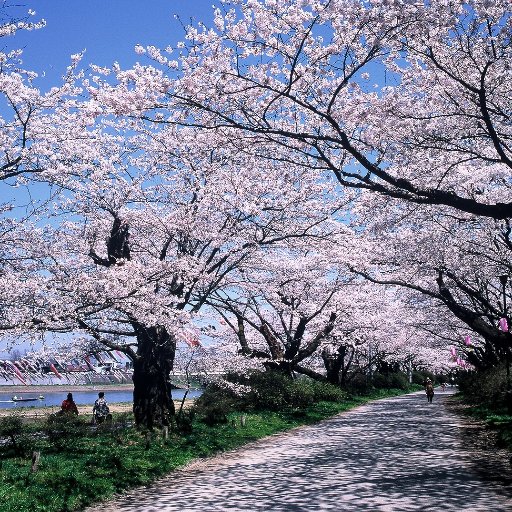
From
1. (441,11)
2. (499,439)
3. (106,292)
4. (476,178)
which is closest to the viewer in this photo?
(441,11)

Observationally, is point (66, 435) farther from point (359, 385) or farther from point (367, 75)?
point (359, 385)

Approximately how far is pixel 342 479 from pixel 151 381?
788cm

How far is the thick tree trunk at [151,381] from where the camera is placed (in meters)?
16.1

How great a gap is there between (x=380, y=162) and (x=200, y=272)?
277 inches

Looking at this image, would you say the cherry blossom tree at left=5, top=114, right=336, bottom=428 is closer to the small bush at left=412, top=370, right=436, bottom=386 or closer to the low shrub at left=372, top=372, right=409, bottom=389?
the low shrub at left=372, top=372, right=409, bottom=389

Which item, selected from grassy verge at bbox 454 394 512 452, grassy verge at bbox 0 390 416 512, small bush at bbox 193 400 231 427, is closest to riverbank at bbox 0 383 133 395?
small bush at bbox 193 400 231 427

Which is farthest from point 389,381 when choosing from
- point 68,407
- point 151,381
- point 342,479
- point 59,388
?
point 59,388

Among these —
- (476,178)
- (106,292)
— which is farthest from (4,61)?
(476,178)

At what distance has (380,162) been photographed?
11.1 meters

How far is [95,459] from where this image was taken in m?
11.5

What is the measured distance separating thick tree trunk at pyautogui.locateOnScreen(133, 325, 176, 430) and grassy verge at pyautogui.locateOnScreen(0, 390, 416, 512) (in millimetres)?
703

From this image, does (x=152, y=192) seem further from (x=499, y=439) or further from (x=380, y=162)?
(x=499, y=439)

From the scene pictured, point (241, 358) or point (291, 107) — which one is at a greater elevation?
point (291, 107)

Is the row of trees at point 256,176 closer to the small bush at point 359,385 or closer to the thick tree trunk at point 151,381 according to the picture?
the thick tree trunk at point 151,381
